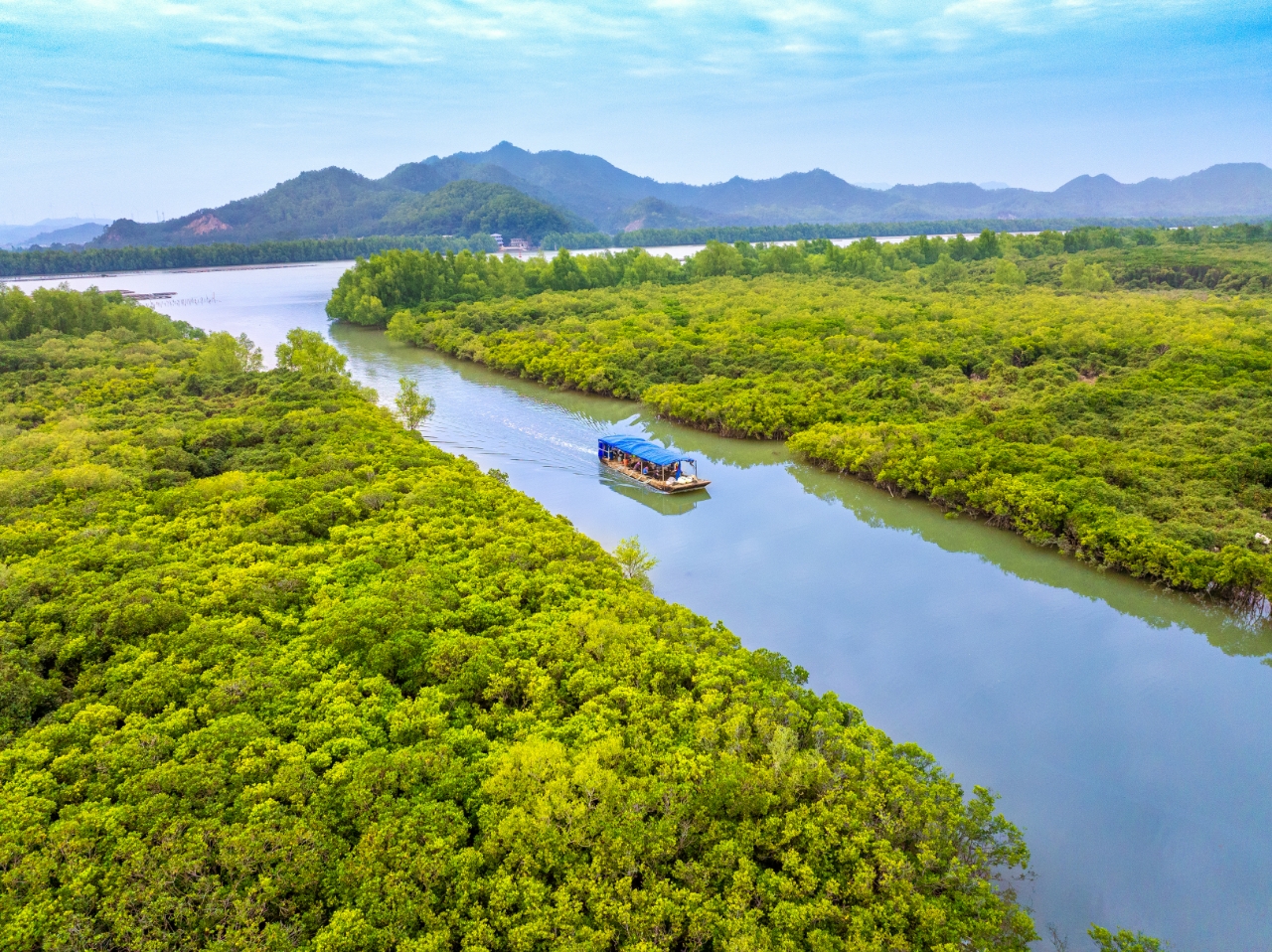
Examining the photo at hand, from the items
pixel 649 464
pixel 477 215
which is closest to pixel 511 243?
pixel 477 215

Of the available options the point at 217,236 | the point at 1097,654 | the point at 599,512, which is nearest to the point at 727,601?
the point at 599,512

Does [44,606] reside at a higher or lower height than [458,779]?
higher

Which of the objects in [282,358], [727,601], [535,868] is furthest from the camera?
[282,358]

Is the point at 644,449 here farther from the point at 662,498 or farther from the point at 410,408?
the point at 410,408

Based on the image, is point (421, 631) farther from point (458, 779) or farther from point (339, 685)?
point (458, 779)

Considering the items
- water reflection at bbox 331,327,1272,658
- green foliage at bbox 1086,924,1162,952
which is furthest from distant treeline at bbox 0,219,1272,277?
green foliage at bbox 1086,924,1162,952
